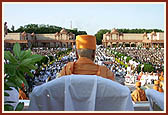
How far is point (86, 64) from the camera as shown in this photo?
112 centimetres

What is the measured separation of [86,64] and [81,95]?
252mm

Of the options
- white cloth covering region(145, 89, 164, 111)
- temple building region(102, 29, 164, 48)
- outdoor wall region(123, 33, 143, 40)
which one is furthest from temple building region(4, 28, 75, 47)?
white cloth covering region(145, 89, 164, 111)

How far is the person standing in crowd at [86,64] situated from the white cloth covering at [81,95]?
0.19 m

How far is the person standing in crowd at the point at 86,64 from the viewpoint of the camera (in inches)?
43.4

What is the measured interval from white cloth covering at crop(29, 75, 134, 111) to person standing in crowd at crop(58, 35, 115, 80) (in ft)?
0.62

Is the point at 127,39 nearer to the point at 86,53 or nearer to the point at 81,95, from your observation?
the point at 86,53

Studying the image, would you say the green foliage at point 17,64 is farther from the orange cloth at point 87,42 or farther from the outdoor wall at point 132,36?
the outdoor wall at point 132,36

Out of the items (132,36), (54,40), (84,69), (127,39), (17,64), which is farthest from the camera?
(132,36)

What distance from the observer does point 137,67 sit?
799 centimetres

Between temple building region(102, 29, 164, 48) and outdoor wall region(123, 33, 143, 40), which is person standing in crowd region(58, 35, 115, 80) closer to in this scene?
temple building region(102, 29, 164, 48)

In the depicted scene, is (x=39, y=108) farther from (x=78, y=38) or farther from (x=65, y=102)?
(x=78, y=38)

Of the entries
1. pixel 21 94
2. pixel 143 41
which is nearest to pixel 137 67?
pixel 21 94

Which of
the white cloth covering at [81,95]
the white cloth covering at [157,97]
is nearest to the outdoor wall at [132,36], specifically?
the white cloth covering at [157,97]

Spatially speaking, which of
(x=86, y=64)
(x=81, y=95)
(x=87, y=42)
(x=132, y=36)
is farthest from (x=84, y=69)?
(x=132, y=36)
